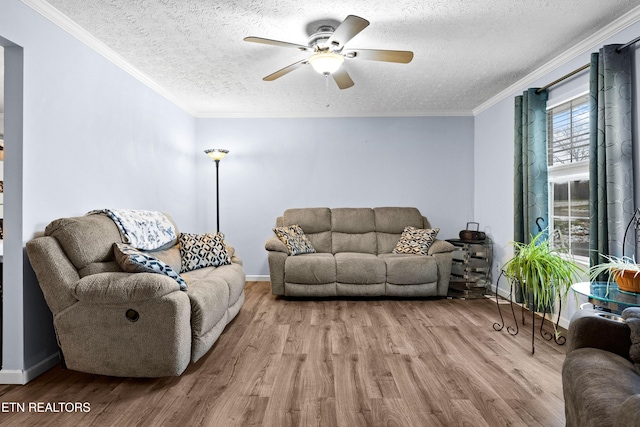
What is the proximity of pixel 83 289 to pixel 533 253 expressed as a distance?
3.14 metres

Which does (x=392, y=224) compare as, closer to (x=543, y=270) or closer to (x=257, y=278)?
(x=257, y=278)

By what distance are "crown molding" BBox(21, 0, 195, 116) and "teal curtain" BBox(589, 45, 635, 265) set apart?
12.8 feet

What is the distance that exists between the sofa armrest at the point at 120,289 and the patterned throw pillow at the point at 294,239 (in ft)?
7.81

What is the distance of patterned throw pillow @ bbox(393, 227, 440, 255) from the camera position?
4719 millimetres

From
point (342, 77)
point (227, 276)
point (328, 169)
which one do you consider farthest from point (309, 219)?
point (342, 77)

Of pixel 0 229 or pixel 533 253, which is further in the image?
pixel 0 229

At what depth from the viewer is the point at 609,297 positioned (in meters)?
1.99

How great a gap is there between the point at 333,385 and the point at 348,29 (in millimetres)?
2247

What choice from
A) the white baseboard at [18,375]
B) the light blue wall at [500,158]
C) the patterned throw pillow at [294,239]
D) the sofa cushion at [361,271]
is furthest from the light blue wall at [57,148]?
the light blue wall at [500,158]

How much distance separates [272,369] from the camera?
2.54m

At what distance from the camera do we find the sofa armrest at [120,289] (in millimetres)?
2244

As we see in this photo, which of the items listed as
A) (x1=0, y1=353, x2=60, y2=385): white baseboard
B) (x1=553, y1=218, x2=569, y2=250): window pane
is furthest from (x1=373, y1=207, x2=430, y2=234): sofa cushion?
(x1=0, y1=353, x2=60, y2=385): white baseboard

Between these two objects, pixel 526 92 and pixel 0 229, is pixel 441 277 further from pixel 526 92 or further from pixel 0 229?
pixel 0 229

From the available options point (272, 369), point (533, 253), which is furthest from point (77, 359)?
point (533, 253)
